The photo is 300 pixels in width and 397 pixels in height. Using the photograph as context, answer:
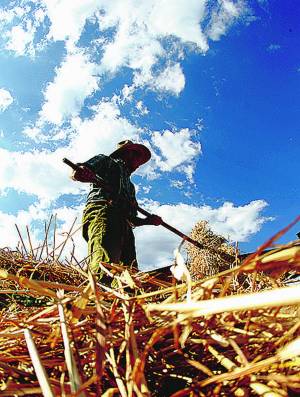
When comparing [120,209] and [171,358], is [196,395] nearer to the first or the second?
[171,358]

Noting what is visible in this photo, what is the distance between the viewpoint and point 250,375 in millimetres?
630

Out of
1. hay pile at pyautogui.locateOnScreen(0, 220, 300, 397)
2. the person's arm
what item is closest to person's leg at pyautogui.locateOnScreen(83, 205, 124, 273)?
the person's arm

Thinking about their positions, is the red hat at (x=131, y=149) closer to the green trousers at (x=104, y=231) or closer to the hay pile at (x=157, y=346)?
the green trousers at (x=104, y=231)

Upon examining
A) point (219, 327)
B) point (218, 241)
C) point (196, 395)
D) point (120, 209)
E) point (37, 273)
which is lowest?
point (196, 395)

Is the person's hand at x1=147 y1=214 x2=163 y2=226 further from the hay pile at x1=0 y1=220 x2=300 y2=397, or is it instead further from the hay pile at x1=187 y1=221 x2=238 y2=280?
the hay pile at x1=0 y1=220 x2=300 y2=397

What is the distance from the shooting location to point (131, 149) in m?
5.07

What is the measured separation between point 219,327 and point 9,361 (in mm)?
429

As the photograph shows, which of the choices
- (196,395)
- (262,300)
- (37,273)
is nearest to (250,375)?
(196,395)

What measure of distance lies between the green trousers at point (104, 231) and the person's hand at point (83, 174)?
281 mm

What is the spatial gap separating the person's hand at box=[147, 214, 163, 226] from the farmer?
0.22 metres

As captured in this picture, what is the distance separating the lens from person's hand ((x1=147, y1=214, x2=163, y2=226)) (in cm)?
515

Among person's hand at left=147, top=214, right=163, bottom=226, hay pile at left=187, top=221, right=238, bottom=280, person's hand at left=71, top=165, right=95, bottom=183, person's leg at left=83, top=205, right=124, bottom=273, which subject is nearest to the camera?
person's leg at left=83, top=205, right=124, bottom=273

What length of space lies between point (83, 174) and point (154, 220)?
1.43 m

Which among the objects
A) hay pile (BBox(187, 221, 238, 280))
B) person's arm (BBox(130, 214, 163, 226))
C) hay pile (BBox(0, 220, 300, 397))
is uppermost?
hay pile (BBox(187, 221, 238, 280))
